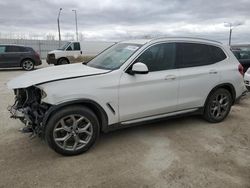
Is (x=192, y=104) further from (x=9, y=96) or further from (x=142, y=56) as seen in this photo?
(x=9, y=96)

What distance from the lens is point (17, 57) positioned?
15.3 m

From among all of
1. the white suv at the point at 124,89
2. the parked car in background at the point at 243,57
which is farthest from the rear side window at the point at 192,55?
the parked car in background at the point at 243,57

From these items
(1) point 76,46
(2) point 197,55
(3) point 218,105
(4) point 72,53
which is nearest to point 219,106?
(3) point 218,105

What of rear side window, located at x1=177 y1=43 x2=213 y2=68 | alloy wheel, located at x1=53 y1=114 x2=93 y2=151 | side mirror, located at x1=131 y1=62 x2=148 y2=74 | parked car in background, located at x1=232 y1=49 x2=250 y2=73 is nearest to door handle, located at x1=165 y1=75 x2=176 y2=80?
rear side window, located at x1=177 y1=43 x2=213 y2=68

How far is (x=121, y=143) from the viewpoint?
4297mm

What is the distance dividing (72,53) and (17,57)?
3873 millimetres

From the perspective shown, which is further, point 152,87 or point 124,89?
point 152,87

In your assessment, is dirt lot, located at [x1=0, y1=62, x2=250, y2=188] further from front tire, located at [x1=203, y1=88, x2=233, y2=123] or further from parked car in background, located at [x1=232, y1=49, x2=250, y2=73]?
parked car in background, located at [x1=232, y1=49, x2=250, y2=73]

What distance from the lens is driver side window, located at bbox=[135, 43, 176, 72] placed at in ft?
14.0

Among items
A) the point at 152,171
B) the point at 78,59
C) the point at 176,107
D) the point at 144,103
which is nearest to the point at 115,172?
the point at 152,171

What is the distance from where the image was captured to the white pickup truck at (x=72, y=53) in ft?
56.9

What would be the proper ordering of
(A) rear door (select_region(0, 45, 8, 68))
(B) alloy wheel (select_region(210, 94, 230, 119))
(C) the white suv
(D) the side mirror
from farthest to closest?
(A) rear door (select_region(0, 45, 8, 68)), (B) alloy wheel (select_region(210, 94, 230, 119)), (D) the side mirror, (C) the white suv

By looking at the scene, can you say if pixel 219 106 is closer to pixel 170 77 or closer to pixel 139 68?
pixel 170 77

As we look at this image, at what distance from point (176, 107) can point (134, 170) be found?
1641 millimetres
